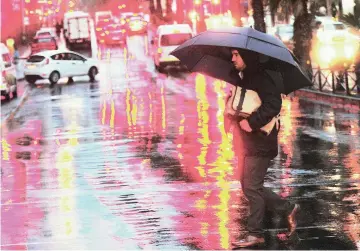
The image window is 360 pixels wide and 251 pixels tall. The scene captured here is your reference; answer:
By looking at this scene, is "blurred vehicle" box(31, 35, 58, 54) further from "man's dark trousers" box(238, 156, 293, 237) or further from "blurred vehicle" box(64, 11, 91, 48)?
"man's dark trousers" box(238, 156, 293, 237)

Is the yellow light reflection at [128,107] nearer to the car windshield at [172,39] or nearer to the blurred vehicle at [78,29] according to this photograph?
the car windshield at [172,39]

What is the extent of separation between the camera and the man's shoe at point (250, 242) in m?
7.35

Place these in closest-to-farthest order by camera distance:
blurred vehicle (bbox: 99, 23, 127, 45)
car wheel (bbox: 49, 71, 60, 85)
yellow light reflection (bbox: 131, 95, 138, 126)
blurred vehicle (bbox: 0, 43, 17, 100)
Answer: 1. yellow light reflection (bbox: 131, 95, 138, 126)
2. blurred vehicle (bbox: 0, 43, 17, 100)
3. car wheel (bbox: 49, 71, 60, 85)
4. blurred vehicle (bbox: 99, 23, 127, 45)

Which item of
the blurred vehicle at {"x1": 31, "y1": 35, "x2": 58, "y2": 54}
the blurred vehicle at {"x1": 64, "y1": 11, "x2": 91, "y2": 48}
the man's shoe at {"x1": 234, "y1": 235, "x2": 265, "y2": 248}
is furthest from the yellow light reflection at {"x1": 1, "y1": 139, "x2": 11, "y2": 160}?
the blurred vehicle at {"x1": 64, "y1": 11, "x2": 91, "y2": 48}

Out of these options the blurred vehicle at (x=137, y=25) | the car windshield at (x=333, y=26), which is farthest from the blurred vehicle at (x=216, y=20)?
the car windshield at (x=333, y=26)

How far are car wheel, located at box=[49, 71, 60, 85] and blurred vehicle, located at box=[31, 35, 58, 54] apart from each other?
22237 millimetres

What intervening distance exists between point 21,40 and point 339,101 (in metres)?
52.9

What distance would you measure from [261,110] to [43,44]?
5425cm

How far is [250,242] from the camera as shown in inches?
291

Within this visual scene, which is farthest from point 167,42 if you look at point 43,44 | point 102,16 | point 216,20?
point 102,16

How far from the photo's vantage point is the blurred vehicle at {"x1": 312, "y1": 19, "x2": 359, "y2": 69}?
2430cm

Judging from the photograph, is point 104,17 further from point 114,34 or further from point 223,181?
point 223,181

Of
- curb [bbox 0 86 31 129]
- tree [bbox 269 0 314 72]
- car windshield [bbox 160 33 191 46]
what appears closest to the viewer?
curb [bbox 0 86 31 129]

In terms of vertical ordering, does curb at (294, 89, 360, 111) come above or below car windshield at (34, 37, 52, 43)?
above
